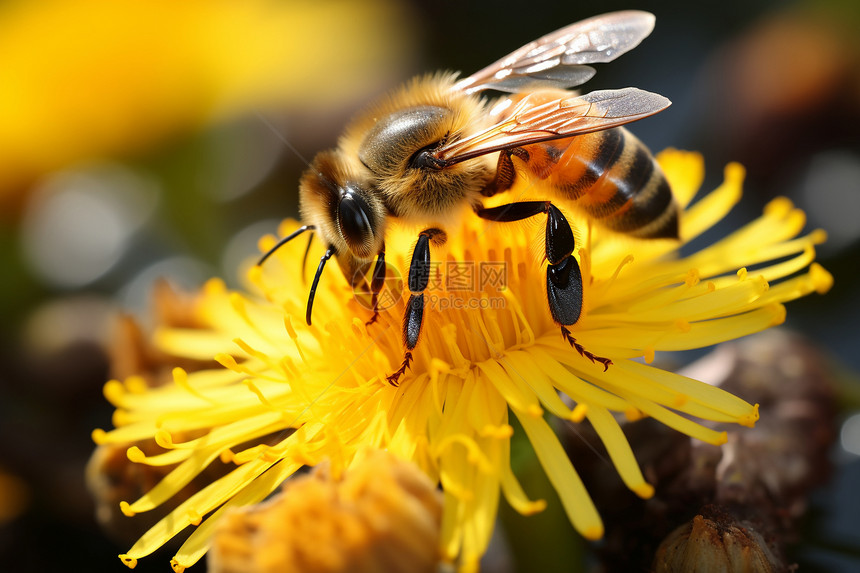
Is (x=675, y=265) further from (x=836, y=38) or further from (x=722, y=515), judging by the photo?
(x=836, y=38)

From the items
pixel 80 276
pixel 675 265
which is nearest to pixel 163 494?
pixel 675 265

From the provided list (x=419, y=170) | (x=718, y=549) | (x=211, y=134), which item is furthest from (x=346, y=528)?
(x=211, y=134)

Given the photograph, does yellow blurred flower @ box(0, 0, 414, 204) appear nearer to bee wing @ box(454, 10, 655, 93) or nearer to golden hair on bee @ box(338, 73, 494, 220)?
bee wing @ box(454, 10, 655, 93)

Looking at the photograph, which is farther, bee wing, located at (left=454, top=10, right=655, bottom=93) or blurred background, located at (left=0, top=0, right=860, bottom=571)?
blurred background, located at (left=0, top=0, right=860, bottom=571)

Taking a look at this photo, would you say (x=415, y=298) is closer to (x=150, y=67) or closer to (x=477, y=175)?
(x=477, y=175)

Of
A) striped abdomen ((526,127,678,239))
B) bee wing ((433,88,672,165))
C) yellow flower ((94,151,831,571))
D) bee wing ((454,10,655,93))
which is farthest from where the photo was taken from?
bee wing ((454,10,655,93))

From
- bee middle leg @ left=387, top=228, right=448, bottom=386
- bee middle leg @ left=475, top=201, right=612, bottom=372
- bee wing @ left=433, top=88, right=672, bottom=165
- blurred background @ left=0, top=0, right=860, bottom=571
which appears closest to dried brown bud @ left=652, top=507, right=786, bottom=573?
bee middle leg @ left=475, top=201, right=612, bottom=372
